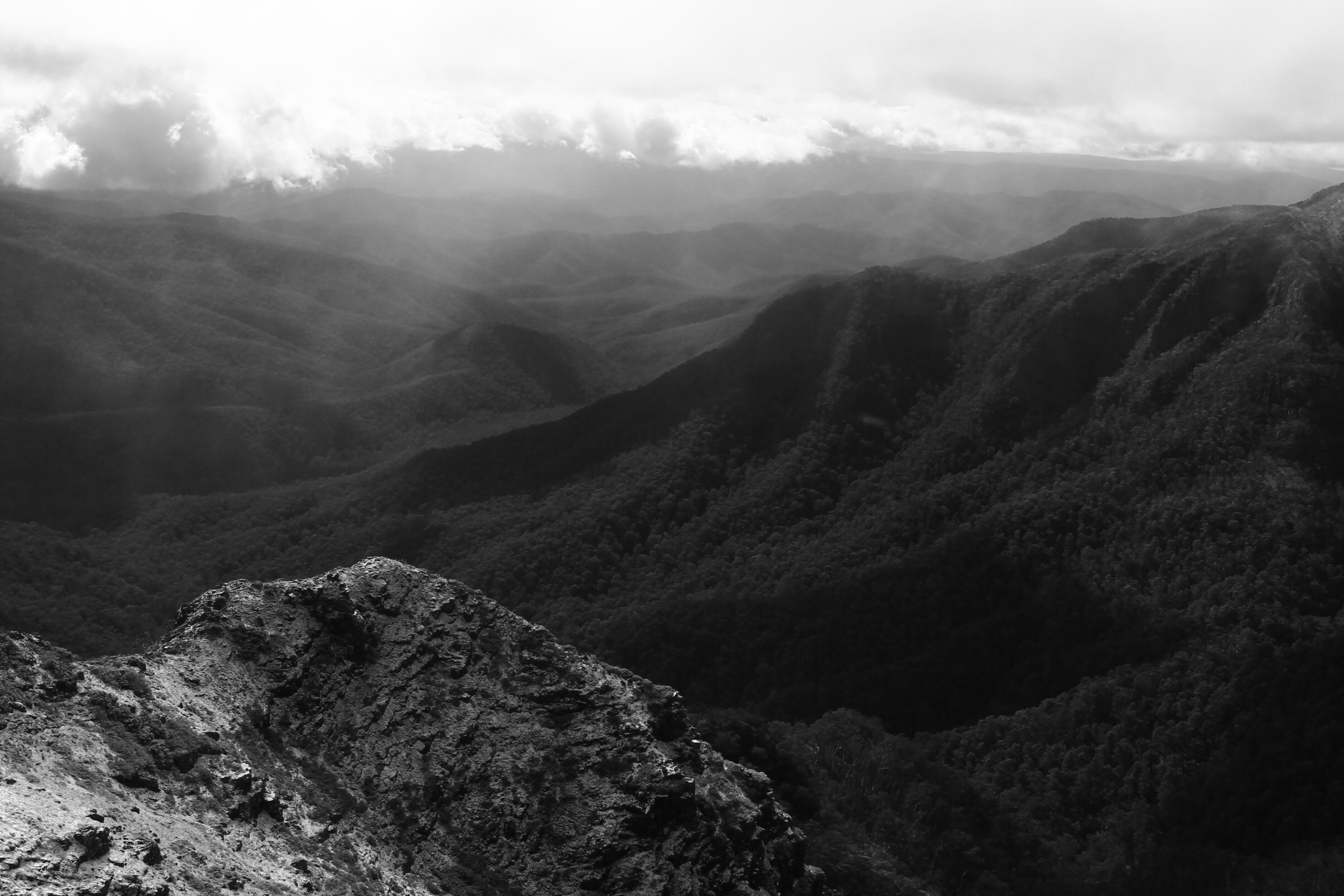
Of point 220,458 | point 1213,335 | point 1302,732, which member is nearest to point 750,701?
point 1302,732

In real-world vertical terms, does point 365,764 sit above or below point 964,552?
above

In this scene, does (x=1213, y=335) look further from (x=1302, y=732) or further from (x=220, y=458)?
(x=220, y=458)

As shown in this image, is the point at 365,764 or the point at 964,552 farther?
the point at 964,552

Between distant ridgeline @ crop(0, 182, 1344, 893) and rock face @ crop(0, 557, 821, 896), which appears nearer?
rock face @ crop(0, 557, 821, 896)
